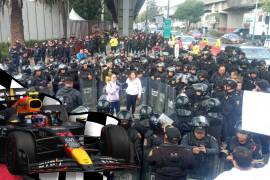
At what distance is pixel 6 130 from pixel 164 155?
2.47 meters

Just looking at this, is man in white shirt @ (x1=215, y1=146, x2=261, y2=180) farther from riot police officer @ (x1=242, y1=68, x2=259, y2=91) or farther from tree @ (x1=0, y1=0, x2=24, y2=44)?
tree @ (x1=0, y1=0, x2=24, y2=44)

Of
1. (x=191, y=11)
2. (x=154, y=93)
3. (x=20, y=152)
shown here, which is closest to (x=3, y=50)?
(x=154, y=93)

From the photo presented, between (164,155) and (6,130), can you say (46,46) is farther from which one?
(164,155)

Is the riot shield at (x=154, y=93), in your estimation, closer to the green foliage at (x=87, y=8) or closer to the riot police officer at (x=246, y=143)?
the riot police officer at (x=246, y=143)

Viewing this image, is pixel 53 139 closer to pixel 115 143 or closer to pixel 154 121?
pixel 115 143

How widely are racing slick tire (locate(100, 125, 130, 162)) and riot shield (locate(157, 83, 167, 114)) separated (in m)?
5.04

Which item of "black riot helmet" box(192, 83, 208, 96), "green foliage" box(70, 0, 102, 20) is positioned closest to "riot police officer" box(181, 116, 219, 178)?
"black riot helmet" box(192, 83, 208, 96)

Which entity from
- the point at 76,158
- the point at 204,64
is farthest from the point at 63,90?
the point at 204,64

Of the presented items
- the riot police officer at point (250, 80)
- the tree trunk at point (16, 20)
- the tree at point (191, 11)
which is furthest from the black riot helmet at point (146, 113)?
the tree at point (191, 11)

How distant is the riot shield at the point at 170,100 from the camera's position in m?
9.95

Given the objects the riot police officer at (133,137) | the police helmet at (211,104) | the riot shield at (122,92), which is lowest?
the riot shield at (122,92)

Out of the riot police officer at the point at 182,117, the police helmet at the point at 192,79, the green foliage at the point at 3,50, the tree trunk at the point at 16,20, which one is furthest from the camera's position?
the green foliage at the point at 3,50

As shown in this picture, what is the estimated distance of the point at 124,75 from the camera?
12.5 metres

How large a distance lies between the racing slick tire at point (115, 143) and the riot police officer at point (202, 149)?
85 centimetres
